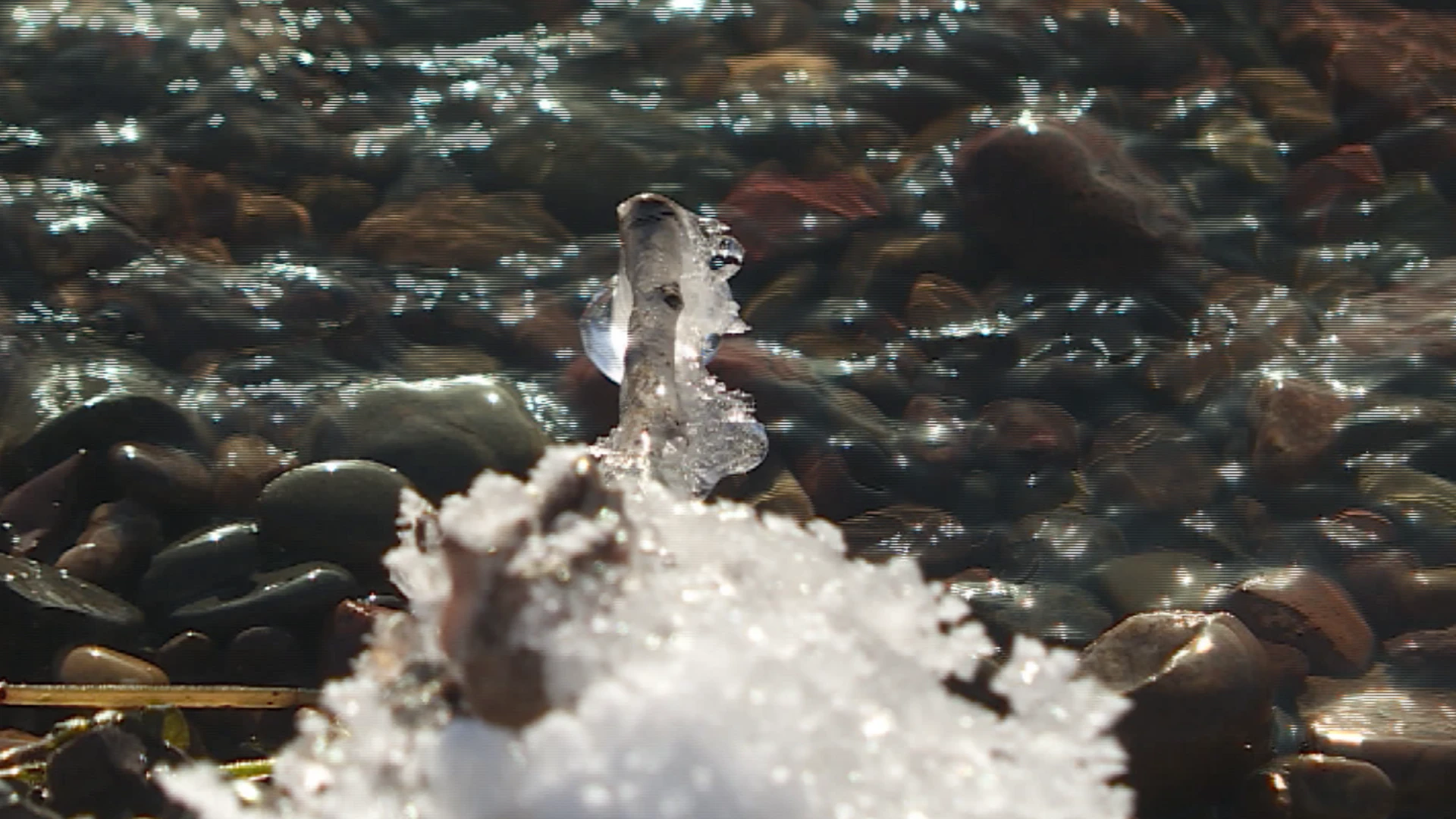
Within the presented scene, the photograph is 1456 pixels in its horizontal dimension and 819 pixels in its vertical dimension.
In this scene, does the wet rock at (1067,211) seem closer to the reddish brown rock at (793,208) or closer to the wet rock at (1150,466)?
the reddish brown rock at (793,208)

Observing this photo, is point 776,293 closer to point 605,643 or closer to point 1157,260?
point 1157,260

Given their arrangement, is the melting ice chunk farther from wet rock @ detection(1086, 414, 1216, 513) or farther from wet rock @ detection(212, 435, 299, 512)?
wet rock @ detection(1086, 414, 1216, 513)

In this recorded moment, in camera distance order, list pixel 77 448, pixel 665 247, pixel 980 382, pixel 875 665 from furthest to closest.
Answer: pixel 980 382 < pixel 77 448 < pixel 665 247 < pixel 875 665

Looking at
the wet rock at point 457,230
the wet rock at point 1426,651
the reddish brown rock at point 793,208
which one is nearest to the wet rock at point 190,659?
the wet rock at point 457,230

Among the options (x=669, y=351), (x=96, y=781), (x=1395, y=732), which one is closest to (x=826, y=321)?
(x=1395, y=732)

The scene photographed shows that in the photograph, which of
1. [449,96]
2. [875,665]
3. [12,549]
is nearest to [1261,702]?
[875,665]

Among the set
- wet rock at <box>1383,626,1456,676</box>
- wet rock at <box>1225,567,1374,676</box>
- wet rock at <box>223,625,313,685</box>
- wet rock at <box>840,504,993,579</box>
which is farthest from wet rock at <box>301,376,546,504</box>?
wet rock at <box>1383,626,1456,676</box>
